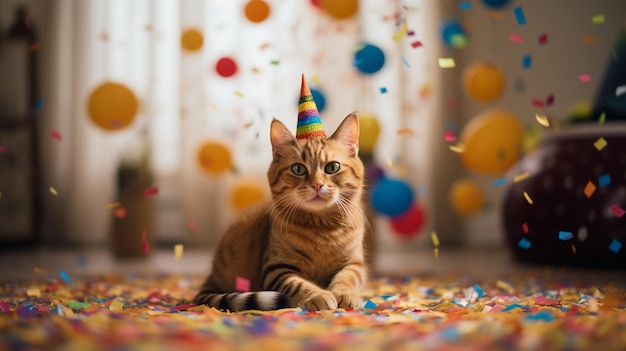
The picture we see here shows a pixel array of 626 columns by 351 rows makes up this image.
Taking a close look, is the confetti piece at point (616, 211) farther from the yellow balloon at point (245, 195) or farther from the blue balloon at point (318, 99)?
the yellow balloon at point (245, 195)

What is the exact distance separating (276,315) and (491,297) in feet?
2.27

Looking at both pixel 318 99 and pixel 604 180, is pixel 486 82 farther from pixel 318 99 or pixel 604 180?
pixel 318 99

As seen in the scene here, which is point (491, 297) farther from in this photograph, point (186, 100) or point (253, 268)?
point (186, 100)

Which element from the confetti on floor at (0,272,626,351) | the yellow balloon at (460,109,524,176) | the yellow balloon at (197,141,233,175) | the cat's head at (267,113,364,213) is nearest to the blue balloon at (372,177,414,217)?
the yellow balloon at (460,109,524,176)

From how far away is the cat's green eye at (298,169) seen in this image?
139 cm

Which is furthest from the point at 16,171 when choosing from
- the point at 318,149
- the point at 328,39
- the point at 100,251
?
the point at 318,149

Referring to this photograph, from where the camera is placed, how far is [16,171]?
352cm

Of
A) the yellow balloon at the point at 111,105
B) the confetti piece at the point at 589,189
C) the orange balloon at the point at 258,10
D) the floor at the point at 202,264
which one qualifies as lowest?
the floor at the point at 202,264

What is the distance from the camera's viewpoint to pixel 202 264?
271cm

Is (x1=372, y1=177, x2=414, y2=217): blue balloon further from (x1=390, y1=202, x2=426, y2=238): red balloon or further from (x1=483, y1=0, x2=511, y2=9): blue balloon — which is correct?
(x1=483, y1=0, x2=511, y2=9): blue balloon

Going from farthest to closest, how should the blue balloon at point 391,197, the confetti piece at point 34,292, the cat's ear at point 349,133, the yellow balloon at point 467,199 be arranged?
the yellow balloon at point 467,199 < the blue balloon at point 391,197 < the confetti piece at point 34,292 < the cat's ear at point 349,133

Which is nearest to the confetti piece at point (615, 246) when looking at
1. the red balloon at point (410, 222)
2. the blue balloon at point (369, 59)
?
the red balloon at point (410, 222)

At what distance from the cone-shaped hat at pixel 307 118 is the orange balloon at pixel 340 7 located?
2.60ft

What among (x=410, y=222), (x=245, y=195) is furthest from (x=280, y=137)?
(x=410, y=222)
